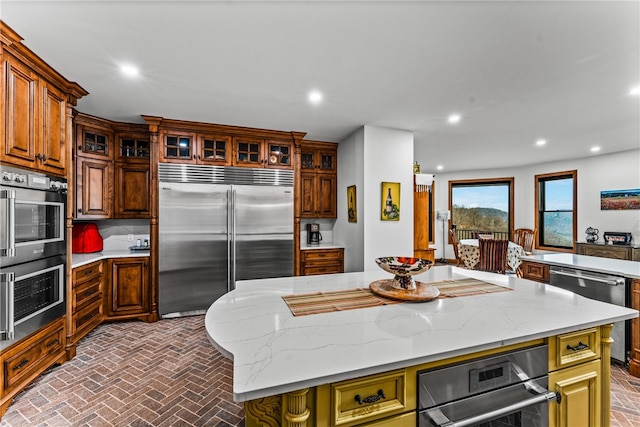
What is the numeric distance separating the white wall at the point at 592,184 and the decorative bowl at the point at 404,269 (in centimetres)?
493

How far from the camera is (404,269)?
5.41 feet

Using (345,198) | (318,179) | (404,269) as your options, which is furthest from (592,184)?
(404,269)

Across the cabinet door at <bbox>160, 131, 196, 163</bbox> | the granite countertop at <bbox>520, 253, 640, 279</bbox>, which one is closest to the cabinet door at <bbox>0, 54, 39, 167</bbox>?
the cabinet door at <bbox>160, 131, 196, 163</bbox>

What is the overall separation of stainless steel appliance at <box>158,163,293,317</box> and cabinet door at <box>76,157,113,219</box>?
2.42 ft

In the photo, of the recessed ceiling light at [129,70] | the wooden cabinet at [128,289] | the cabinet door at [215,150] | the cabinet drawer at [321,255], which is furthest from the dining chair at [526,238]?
the recessed ceiling light at [129,70]

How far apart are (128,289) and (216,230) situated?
49.5 inches

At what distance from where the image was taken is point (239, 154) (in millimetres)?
3998

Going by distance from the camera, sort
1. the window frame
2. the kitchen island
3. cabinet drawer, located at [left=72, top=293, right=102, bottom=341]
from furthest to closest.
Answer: the window frame, cabinet drawer, located at [left=72, top=293, right=102, bottom=341], the kitchen island

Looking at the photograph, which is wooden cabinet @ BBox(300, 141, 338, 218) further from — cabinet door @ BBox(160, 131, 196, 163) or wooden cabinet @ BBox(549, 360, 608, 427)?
wooden cabinet @ BBox(549, 360, 608, 427)

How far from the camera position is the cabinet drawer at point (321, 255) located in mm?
4289

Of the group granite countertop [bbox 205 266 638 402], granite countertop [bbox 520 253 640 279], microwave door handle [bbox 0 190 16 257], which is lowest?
granite countertop [bbox 205 266 638 402]

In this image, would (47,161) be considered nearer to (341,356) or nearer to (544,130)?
(341,356)

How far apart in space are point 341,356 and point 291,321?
0.38 m

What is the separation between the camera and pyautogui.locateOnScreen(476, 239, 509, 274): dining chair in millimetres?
4137
